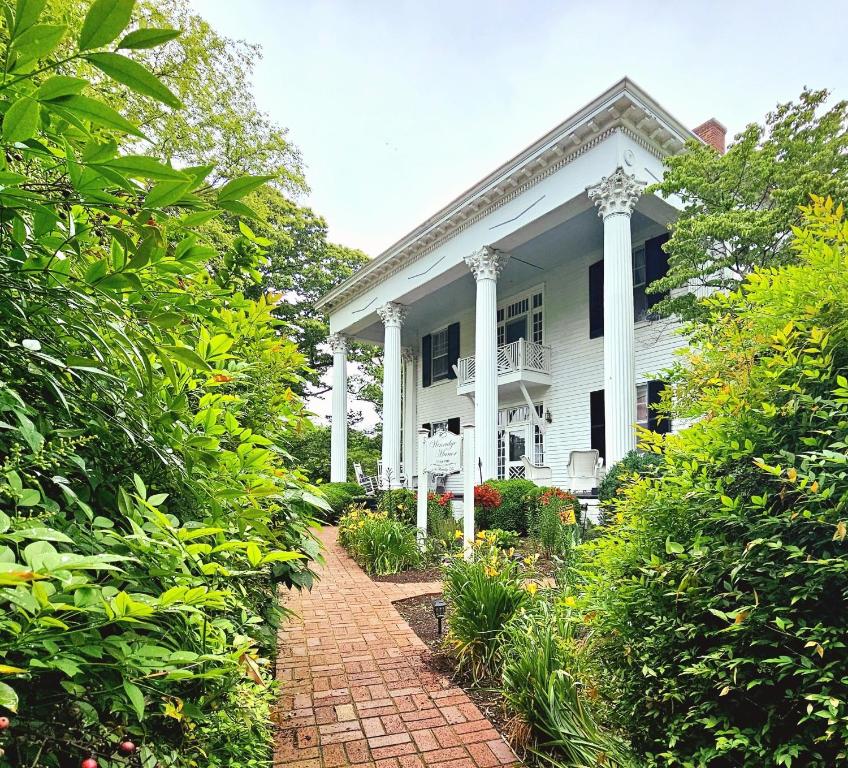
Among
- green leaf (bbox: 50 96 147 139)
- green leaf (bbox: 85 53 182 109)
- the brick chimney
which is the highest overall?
the brick chimney

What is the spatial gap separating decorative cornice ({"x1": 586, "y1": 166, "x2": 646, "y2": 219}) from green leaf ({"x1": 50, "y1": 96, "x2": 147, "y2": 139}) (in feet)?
33.1

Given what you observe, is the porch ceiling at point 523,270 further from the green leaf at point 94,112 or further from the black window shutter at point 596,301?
the green leaf at point 94,112

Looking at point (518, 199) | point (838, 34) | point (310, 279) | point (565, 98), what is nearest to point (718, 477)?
point (838, 34)

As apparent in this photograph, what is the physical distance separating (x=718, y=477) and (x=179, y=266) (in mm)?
1908

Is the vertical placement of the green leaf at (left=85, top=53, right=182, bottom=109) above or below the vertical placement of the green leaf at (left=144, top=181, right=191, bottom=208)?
above

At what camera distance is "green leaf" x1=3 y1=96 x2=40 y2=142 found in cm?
72

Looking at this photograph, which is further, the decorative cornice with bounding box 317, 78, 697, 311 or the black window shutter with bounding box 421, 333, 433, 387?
the black window shutter with bounding box 421, 333, 433, 387

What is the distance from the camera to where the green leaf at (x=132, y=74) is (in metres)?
0.71

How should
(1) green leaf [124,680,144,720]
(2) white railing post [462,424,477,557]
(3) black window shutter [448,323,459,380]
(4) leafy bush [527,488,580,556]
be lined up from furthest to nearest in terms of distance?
(3) black window shutter [448,323,459,380] < (4) leafy bush [527,488,580,556] < (2) white railing post [462,424,477,557] < (1) green leaf [124,680,144,720]

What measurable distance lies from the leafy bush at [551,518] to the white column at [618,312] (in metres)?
1.24

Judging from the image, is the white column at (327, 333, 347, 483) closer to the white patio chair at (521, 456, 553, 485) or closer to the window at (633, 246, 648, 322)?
the white patio chair at (521, 456, 553, 485)

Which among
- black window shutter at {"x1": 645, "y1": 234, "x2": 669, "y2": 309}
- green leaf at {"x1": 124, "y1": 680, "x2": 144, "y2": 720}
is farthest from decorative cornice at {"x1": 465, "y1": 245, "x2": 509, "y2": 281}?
green leaf at {"x1": 124, "y1": 680, "x2": 144, "y2": 720}

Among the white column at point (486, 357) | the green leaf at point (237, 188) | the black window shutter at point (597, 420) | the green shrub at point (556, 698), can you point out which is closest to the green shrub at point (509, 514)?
the white column at point (486, 357)

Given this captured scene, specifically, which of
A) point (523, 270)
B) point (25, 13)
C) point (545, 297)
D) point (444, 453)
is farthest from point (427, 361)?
point (25, 13)
